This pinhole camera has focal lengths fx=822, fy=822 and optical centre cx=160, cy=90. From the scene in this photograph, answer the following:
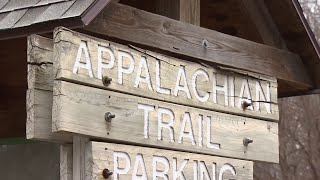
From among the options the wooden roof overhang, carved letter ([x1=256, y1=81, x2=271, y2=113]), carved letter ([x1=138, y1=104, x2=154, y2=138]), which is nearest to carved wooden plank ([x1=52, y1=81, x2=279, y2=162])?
carved letter ([x1=138, y1=104, x2=154, y2=138])

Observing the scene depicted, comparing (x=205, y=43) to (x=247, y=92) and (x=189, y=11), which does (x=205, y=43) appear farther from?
(x=247, y=92)

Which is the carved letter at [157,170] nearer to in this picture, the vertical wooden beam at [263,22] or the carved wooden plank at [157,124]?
the carved wooden plank at [157,124]

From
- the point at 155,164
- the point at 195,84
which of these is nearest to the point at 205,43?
the point at 195,84

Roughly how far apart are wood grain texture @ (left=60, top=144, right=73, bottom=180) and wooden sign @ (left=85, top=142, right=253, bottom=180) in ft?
0.38

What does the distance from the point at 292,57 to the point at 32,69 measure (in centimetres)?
220

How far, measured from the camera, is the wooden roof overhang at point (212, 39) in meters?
4.00

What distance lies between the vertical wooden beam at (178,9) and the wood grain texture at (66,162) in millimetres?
1240

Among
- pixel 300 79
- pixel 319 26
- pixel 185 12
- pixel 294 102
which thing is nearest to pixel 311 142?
pixel 294 102

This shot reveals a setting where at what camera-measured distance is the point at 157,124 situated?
14.2ft

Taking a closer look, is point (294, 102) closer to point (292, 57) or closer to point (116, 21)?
point (292, 57)

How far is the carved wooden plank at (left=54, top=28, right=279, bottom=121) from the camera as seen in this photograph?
153 inches

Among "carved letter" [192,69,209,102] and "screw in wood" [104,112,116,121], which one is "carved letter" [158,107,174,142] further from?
"screw in wood" [104,112,116,121]

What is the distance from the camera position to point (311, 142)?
12.5m

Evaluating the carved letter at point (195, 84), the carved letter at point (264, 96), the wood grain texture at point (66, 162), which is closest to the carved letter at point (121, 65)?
the wood grain texture at point (66, 162)
